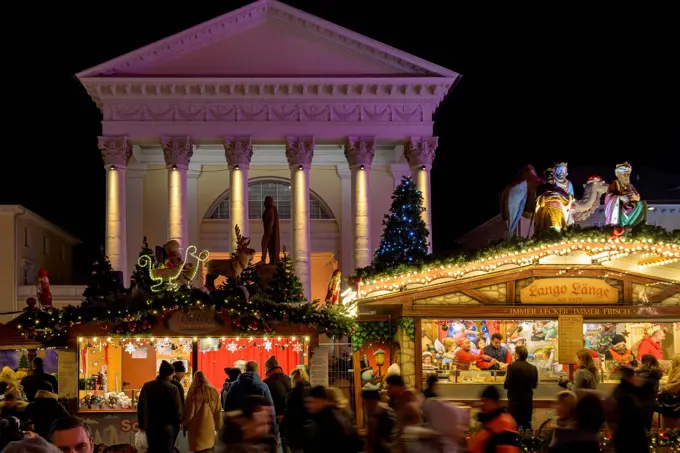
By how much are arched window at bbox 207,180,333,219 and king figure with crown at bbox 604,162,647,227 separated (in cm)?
2591

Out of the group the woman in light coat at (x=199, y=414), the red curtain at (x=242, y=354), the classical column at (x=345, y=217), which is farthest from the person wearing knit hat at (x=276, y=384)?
the classical column at (x=345, y=217)

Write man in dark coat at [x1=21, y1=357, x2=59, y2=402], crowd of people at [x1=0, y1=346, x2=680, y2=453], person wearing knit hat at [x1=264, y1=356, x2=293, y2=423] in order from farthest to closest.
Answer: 1. man in dark coat at [x1=21, y1=357, x2=59, y2=402]
2. person wearing knit hat at [x1=264, y1=356, x2=293, y2=423]
3. crowd of people at [x1=0, y1=346, x2=680, y2=453]

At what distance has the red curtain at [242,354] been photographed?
17.6 m

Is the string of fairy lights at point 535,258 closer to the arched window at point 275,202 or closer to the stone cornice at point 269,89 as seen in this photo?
the stone cornice at point 269,89

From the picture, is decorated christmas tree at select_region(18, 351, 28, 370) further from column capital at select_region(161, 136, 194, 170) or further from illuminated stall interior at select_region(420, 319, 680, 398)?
column capital at select_region(161, 136, 194, 170)

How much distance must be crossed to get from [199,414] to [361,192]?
82.1 feet

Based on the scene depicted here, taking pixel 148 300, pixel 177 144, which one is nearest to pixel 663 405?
pixel 148 300

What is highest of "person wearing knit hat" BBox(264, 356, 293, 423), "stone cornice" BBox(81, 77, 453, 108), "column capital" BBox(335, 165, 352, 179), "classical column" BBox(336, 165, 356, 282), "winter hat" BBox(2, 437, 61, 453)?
"stone cornice" BBox(81, 77, 453, 108)

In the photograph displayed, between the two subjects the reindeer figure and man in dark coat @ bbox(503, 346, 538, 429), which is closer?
man in dark coat @ bbox(503, 346, 538, 429)

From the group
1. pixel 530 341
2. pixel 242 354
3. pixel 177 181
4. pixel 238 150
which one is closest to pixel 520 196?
pixel 530 341

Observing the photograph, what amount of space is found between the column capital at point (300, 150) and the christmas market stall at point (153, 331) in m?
20.2

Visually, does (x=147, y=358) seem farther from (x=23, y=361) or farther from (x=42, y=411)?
(x=23, y=361)

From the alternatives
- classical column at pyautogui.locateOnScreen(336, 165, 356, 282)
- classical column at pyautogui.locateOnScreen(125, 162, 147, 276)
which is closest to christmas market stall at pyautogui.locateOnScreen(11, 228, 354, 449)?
classical column at pyautogui.locateOnScreen(125, 162, 147, 276)

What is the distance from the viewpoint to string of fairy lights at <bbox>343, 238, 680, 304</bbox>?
16.6m
